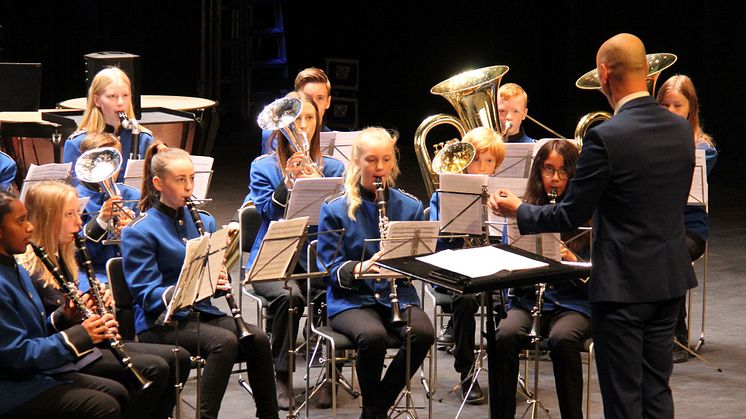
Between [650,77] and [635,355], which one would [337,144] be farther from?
[635,355]

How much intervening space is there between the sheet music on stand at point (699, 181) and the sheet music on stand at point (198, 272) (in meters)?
2.20

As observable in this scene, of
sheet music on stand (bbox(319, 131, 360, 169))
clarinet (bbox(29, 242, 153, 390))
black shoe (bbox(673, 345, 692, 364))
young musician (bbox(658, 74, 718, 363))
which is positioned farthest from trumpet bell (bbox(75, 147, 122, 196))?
black shoe (bbox(673, 345, 692, 364))

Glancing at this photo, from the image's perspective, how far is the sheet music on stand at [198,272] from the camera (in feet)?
12.4

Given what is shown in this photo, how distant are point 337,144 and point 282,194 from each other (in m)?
0.65

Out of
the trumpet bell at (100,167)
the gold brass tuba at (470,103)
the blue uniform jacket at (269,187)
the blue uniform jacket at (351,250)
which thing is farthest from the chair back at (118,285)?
the gold brass tuba at (470,103)

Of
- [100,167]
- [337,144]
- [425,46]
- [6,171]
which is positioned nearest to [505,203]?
[100,167]

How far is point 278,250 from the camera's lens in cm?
402

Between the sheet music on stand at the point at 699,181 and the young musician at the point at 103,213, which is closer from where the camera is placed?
the young musician at the point at 103,213

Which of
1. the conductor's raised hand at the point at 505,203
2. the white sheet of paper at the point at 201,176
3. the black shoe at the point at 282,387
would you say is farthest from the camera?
the white sheet of paper at the point at 201,176

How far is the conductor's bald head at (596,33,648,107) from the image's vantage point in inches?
140

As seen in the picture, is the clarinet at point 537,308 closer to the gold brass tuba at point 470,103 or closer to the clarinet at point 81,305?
the gold brass tuba at point 470,103

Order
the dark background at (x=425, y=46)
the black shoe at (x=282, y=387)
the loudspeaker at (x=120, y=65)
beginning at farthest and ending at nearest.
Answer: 1. the dark background at (x=425, y=46)
2. the loudspeaker at (x=120, y=65)
3. the black shoe at (x=282, y=387)

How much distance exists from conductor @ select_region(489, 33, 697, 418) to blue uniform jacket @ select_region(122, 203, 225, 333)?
1.43 m

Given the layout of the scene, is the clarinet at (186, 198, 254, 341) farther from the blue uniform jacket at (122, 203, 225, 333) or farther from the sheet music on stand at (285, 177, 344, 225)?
the sheet music on stand at (285, 177, 344, 225)
